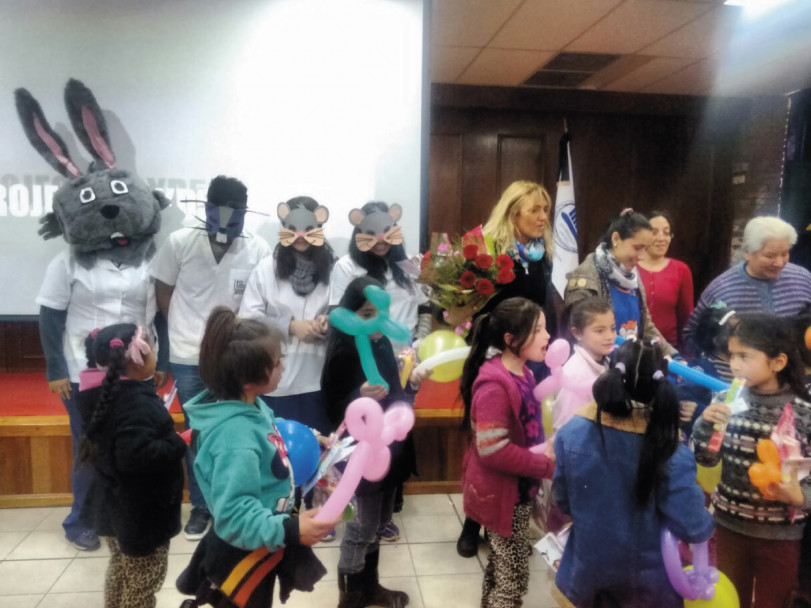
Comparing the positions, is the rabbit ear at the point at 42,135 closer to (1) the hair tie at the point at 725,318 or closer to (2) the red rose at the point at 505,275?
(2) the red rose at the point at 505,275

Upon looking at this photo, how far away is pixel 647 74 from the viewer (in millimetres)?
4566

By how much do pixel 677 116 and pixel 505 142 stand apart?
1.61m

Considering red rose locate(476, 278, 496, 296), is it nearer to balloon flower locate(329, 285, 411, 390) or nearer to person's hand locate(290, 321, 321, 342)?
balloon flower locate(329, 285, 411, 390)

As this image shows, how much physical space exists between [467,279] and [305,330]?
24.9 inches

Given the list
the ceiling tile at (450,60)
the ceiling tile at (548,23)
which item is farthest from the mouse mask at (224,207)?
the ceiling tile at (450,60)

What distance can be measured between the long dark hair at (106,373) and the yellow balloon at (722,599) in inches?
59.7

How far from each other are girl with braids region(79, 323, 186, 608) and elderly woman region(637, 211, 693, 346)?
2.15 meters

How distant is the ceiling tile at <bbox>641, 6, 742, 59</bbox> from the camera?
3467 mm

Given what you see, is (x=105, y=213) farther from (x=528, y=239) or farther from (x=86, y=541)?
(x=528, y=239)

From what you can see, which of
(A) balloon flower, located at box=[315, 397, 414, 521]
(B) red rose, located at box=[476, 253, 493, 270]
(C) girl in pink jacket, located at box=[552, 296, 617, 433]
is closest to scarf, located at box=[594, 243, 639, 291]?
(C) girl in pink jacket, located at box=[552, 296, 617, 433]

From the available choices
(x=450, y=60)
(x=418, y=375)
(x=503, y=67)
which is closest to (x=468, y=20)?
(x=450, y=60)

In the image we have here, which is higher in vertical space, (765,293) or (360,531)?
(765,293)

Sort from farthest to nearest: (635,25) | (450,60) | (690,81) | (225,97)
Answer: (690,81) → (450,60) → (635,25) → (225,97)

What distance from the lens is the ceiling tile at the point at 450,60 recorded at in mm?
4016
